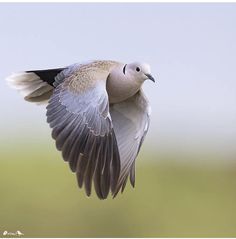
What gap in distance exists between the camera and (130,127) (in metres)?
7.92

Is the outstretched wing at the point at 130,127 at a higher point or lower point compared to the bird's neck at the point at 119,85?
lower

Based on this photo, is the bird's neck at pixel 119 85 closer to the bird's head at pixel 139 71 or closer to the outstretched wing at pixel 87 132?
the bird's head at pixel 139 71

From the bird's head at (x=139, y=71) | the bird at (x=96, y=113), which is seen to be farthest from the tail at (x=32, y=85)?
the bird's head at (x=139, y=71)

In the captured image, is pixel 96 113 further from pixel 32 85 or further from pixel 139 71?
pixel 32 85

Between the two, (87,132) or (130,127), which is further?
(130,127)

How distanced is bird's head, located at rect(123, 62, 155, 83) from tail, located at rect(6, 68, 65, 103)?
587mm

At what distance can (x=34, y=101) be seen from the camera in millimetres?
8070

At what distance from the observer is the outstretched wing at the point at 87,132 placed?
7.00m

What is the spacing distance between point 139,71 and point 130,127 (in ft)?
1.44

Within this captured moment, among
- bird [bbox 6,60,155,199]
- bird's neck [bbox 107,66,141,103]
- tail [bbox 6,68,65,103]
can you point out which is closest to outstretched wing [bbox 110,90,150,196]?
bird [bbox 6,60,155,199]

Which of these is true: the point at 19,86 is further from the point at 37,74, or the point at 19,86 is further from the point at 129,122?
the point at 129,122

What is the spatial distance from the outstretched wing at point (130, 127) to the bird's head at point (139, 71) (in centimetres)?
27

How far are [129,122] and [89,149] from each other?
35.9 inches

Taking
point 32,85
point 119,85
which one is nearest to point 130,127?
point 119,85
